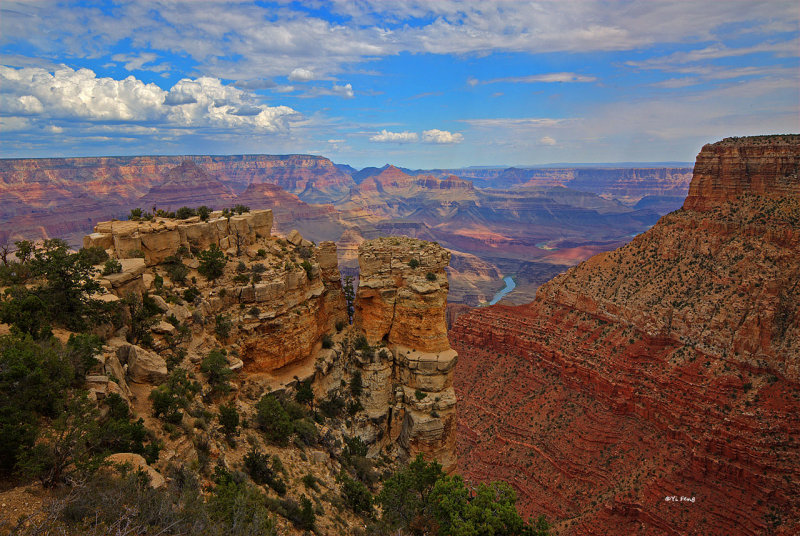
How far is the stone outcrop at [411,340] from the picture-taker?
2836 cm

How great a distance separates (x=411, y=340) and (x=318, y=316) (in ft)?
22.6

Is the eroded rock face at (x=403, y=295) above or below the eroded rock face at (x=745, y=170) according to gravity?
below

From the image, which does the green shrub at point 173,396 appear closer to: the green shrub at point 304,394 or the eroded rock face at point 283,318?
the eroded rock face at point 283,318

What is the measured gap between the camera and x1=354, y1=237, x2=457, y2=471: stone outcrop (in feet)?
93.0

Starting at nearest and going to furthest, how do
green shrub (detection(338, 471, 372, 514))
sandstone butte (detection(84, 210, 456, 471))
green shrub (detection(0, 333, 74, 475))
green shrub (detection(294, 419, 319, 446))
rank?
green shrub (detection(0, 333, 74, 475)), green shrub (detection(338, 471, 372, 514)), green shrub (detection(294, 419, 319, 446)), sandstone butte (detection(84, 210, 456, 471))

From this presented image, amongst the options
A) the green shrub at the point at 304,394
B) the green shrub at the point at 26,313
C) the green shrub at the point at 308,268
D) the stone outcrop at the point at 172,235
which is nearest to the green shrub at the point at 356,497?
the green shrub at the point at 304,394

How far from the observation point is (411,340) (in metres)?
29.6

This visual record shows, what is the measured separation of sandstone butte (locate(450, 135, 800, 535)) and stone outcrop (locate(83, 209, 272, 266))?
40.2 metres

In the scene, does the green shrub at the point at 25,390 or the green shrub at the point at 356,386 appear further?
the green shrub at the point at 356,386

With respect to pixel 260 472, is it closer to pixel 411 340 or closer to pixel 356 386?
pixel 356 386

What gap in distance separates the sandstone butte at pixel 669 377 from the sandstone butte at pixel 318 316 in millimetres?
25242

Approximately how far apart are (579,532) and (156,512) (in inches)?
1687

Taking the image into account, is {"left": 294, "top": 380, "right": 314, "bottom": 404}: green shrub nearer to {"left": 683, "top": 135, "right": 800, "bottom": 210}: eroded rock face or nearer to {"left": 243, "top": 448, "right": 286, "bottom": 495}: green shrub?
{"left": 243, "top": 448, "right": 286, "bottom": 495}: green shrub

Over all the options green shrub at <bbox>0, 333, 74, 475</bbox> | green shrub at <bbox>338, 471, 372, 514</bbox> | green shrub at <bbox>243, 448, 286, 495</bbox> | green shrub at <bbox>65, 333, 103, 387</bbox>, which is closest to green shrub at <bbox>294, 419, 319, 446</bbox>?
green shrub at <bbox>338, 471, 372, 514</bbox>
